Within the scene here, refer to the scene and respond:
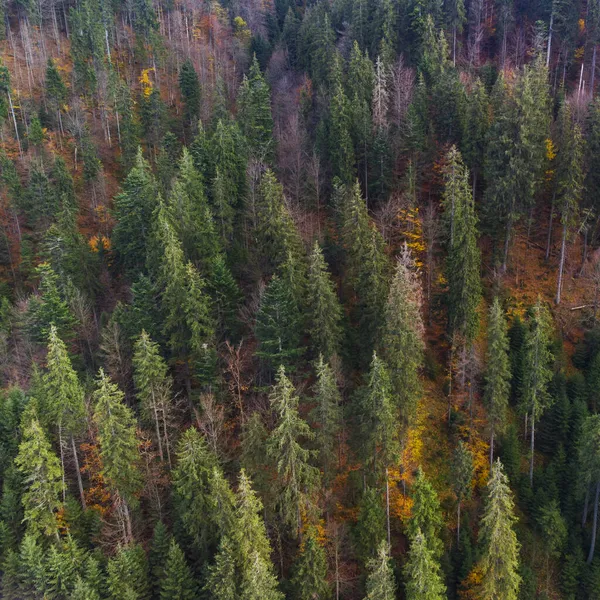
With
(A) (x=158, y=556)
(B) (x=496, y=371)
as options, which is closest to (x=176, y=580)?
(A) (x=158, y=556)

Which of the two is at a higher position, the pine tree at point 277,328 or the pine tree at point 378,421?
the pine tree at point 277,328

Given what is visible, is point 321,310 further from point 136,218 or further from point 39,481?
point 136,218

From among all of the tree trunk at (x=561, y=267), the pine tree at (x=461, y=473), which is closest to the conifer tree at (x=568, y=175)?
the tree trunk at (x=561, y=267)

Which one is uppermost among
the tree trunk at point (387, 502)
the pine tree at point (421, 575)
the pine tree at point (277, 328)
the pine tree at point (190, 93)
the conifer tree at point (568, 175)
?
the pine tree at point (190, 93)

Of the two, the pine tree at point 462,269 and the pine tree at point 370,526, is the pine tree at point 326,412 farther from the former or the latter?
the pine tree at point 462,269

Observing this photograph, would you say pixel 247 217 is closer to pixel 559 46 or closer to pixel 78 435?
pixel 78 435

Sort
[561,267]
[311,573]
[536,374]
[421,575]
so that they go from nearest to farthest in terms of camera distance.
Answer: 1. [421,575]
2. [311,573]
3. [536,374]
4. [561,267]

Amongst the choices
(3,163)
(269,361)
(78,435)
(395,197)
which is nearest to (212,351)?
(269,361)

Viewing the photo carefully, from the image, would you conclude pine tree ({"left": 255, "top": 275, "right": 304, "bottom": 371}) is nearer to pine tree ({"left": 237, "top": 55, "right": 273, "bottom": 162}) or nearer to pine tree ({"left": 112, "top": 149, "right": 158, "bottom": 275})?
pine tree ({"left": 112, "top": 149, "right": 158, "bottom": 275})
